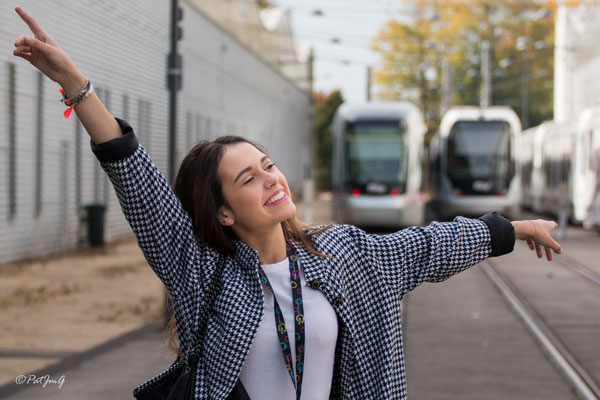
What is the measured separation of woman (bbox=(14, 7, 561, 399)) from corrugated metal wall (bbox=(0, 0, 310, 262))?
1262cm

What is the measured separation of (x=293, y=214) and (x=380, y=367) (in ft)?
1.54

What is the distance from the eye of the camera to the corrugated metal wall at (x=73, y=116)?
15.2 metres

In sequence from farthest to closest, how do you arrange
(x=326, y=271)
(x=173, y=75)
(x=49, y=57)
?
(x=173, y=75) → (x=326, y=271) → (x=49, y=57)

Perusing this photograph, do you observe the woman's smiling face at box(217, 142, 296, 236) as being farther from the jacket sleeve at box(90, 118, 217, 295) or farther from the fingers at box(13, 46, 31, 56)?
the fingers at box(13, 46, 31, 56)

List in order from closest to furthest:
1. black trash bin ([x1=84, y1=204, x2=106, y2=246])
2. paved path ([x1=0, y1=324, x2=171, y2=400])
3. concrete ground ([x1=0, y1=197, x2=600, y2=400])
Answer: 1. paved path ([x1=0, y1=324, x2=171, y2=400])
2. concrete ground ([x1=0, y1=197, x2=600, y2=400])
3. black trash bin ([x1=84, y1=204, x2=106, y2=246])

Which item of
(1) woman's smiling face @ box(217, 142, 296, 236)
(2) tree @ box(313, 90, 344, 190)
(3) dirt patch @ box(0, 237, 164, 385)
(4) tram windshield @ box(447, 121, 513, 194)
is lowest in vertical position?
(3) dirt patch @ box(0, 237, 164, 385)

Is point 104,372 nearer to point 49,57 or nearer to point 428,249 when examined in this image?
point 428,249

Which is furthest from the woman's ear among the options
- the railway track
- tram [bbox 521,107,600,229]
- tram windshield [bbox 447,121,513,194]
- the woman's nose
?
tram windshield [bbox 447,121,513,194]

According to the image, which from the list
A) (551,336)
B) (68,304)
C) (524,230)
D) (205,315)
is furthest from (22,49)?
(68,304)

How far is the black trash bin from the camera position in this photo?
18.2 m

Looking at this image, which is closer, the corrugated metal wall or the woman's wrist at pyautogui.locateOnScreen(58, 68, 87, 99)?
the woman's wrist at pyautogui.locateOnScreen(58, 68, 87, 99)

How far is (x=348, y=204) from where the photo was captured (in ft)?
72.0

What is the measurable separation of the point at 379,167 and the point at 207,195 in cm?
1964

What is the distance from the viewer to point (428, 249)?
2.64 meters
